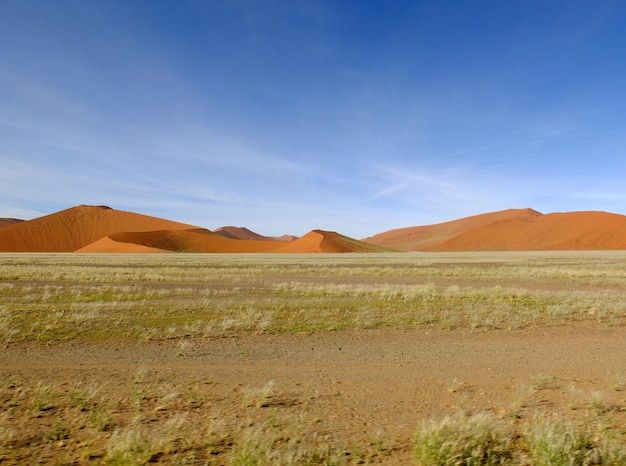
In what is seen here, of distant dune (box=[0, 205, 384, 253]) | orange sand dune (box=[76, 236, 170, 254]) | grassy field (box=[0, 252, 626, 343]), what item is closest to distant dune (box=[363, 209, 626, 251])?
distant dune (box=[0, 205, 384, 253])

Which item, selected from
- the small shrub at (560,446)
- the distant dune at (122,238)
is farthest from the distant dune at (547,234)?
the small shrub at (560,446)

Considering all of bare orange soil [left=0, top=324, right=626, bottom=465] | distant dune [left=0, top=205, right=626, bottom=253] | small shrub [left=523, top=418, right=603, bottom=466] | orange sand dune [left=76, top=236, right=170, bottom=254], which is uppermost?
distant dune [left=0, top=205, right=626, bottom=253]

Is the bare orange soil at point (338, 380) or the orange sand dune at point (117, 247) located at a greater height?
the orange sand dune at point (117, 247)

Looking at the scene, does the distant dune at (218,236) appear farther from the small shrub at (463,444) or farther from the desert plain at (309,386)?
the small shrub at (463,444)

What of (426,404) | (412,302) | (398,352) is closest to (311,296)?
(412,302)

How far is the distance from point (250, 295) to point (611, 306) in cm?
1427

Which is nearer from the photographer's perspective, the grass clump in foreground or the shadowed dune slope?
the grass clump in foreground

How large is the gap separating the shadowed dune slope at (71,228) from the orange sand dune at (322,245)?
138 ft

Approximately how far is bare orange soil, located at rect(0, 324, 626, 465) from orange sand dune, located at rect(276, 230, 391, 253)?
11039 centimetres

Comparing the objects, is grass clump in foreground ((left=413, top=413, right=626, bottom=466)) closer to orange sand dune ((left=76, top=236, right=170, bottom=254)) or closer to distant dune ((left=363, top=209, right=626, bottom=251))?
orange sand dune ((left=76, top=236, right=170, bottom=254))

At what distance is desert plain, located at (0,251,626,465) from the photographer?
15.0 feet

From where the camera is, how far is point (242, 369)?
7734mm

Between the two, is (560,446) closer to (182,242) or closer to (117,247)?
(117,247)

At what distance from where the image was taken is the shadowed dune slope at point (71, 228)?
130 meters
